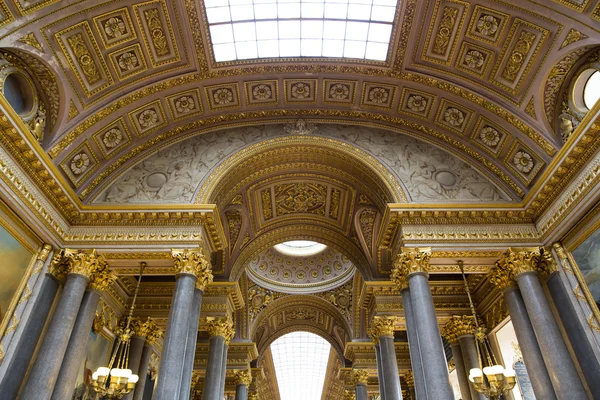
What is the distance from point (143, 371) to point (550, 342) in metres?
11.7

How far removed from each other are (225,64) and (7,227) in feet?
21.3

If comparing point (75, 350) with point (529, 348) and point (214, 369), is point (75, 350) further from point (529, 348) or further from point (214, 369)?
point (529, 348)

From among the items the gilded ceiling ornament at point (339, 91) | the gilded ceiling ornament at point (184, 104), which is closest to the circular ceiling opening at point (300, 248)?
the gilded ceiling ornament at point (339, 91)

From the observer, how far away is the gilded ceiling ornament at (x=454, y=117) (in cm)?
1180

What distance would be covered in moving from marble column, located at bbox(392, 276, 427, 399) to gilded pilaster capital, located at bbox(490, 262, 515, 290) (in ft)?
7.29

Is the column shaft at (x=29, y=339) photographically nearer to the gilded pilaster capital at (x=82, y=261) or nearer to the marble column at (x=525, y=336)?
the gilded pilaster capital at (x=82, y=261)

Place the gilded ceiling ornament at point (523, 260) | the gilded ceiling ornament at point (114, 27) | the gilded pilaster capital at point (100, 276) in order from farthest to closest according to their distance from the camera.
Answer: the gilded pilaster capital at point (100, 276) → the gilded ceiling ornament at point (523, 260) → the gilded ceiling ornament at point (114, 27)

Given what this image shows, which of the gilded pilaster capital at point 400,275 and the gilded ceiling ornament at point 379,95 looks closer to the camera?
the gilded pilaster capital at point 400,275

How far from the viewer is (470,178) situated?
11.8m

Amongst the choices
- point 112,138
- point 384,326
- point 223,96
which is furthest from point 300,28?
point 384,326

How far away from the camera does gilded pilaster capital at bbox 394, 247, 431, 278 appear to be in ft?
32.5

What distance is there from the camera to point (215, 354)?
1341 centimetres

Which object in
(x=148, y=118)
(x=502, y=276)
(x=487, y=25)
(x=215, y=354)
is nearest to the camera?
(x=487, y=25)

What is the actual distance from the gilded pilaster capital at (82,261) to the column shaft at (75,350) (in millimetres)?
620
